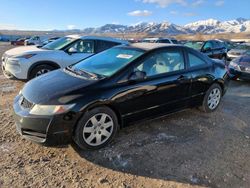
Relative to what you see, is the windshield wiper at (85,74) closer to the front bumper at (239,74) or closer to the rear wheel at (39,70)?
the rear wheel at (39,70)

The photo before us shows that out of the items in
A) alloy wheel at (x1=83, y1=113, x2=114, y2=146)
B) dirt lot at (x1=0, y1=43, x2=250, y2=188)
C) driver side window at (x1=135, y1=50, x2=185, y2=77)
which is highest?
driver side window at (x1=135, y1=50, x2=185, y2=77)

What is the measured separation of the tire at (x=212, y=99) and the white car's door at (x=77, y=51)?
13.0 ft

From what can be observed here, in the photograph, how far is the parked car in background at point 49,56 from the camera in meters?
7.16

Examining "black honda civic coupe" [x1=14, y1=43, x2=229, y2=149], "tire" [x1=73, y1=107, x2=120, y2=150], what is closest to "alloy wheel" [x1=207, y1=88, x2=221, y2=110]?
"black honda civic coupe" [x1=14, y1=43, x2=229, y2=149]

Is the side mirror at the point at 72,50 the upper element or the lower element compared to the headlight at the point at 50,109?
upper

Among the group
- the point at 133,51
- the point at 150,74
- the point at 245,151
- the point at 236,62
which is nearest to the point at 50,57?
the point at 133,51

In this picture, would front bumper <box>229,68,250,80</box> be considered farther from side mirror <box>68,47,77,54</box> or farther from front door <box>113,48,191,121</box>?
side mirror <box>68,47,77,54</box>

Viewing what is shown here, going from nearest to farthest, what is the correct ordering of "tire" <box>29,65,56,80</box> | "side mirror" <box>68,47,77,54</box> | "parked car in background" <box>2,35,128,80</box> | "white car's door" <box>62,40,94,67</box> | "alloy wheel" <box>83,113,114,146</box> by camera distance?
"alloy wheel" <box>83,113,114,146</box> → "parked car in background" <box>2,35,128,80</box> → "tire" <box>29,65,56,80</box> → "white car's door" <box>62,40,94,67</box> → "side mirror" <box>68,47,77,54</box>

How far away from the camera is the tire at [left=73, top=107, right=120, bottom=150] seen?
3619mm

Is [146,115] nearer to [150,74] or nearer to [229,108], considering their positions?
[150,74]

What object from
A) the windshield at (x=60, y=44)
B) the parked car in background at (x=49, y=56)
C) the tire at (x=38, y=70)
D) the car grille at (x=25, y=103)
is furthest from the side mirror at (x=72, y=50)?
the car grille at (x=25, y=103)

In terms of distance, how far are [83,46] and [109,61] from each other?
3697 mm

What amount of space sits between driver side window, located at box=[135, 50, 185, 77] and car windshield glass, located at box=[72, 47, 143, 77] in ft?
0.69

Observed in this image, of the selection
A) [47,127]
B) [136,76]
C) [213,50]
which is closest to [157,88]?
[136,76]
